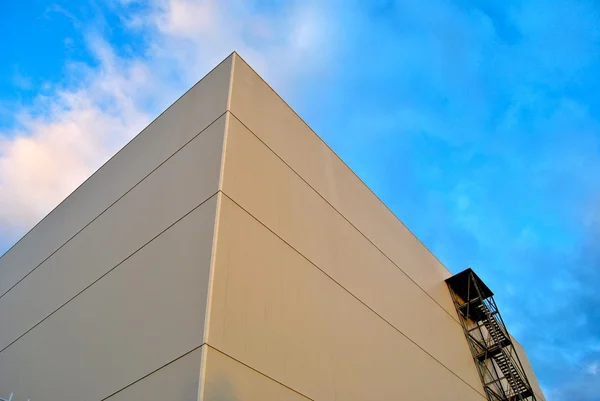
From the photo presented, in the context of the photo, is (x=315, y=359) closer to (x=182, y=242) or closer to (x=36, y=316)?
(x=182, y=242)

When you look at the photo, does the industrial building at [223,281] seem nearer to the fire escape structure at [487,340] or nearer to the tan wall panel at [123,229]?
the tan wall panel at [123,229]

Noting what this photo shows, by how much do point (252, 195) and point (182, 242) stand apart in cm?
237

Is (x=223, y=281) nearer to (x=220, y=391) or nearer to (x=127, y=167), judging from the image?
(x=220, y=391)

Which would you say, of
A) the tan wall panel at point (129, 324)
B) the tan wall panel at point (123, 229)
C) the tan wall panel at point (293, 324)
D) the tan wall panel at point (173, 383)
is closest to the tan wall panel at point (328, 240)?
the tan wall panel at point (293, 324)

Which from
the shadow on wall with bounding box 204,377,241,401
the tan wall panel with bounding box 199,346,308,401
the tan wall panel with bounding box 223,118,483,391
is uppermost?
the tan wall panel with bounding box 223,118,483,391

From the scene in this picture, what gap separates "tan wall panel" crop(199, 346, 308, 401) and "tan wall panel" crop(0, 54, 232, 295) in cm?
770

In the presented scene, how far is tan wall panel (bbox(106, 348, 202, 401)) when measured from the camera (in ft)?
30.9

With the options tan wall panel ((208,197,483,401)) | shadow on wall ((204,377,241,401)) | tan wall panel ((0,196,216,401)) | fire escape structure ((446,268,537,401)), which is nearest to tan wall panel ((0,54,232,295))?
tan wall panel ((0,196,216,401))

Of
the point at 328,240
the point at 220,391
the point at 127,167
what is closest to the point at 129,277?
the point at 220,391

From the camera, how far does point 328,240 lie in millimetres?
16391

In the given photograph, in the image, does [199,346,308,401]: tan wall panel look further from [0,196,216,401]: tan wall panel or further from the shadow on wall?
[0,196,216,401]: tan wall panel

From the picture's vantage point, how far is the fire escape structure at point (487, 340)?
23.7 metres

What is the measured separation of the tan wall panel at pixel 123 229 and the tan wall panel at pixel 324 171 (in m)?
2.10

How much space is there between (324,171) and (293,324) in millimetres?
7703
